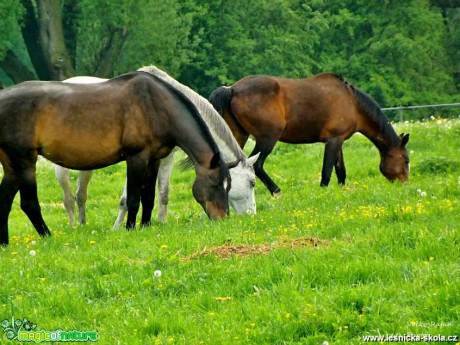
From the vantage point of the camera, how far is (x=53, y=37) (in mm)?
35812

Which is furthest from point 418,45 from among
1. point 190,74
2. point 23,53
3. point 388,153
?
point 388,153

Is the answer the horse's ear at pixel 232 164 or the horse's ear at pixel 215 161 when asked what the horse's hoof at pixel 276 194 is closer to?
the horse's ear at pixel 232 164

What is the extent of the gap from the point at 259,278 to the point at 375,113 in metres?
8.59

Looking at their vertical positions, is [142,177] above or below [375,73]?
above

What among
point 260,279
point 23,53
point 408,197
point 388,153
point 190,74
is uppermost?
point 260,279

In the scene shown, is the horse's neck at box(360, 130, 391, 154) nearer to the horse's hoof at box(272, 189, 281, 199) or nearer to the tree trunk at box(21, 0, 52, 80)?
the horse's hoof at box(272, 189, 281, 199)

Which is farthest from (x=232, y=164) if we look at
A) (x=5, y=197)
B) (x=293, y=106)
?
(x=293, y=106)

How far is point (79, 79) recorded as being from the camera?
1316 centimetres

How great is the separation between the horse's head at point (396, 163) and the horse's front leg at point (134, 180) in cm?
577

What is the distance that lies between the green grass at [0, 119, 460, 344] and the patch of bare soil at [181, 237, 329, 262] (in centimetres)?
7

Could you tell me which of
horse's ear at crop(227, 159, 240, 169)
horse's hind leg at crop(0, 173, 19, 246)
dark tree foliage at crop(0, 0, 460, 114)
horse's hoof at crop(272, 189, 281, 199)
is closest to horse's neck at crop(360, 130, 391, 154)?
horse's hoof at crop(272, 189, 281, 199)

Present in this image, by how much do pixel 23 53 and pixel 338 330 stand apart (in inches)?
1436

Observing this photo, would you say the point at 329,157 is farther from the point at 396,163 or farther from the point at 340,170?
the point at 396,163

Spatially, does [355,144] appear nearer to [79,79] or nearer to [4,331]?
[79,79]
